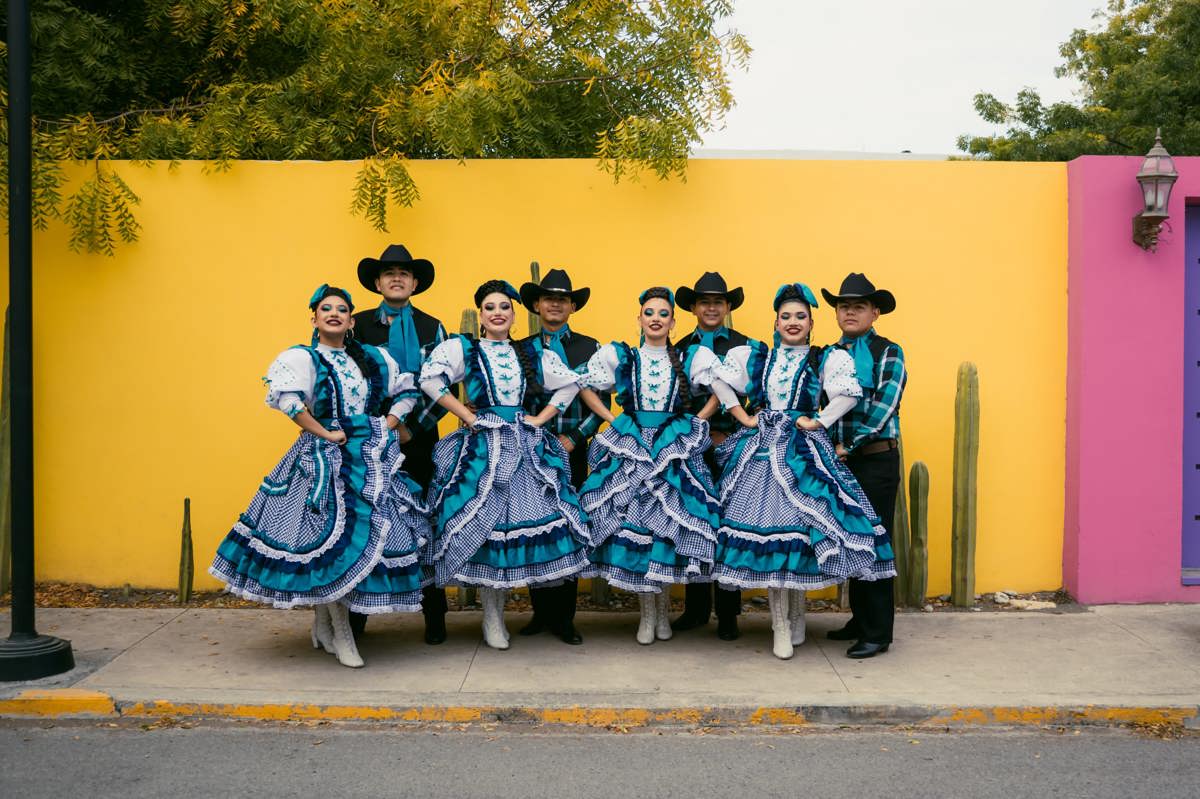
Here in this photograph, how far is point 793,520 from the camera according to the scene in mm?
5707

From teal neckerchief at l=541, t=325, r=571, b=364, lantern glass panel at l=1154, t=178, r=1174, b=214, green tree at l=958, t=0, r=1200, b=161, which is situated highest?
green tree at l=958, t=0, r=1200, b=161

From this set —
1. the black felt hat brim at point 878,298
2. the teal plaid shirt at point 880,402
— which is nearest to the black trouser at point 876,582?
the teal plaid shirt at point 880,402

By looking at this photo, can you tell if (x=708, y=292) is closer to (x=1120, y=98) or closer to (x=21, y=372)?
(x=21, y=372)

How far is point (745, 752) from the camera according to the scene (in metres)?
4.79

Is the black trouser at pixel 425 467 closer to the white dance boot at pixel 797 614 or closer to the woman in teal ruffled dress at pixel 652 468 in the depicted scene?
the woman in teal ruffled dress at pixel 652 468

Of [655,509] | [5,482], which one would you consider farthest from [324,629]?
[5,482]

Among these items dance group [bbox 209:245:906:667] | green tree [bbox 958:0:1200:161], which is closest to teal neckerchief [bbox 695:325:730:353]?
dance group [bbox 209:245:906:667]

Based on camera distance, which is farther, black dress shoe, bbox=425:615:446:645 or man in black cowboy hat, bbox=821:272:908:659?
black dress shoe, bbox=425:615:446:645

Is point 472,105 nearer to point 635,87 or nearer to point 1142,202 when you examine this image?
point 635,87

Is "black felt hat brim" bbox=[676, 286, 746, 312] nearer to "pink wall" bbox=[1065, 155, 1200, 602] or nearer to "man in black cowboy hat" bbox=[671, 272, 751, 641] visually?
"man in black cowboy hat" bbox=[671, 272, 751, 641]

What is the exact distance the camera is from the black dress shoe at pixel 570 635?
20.5 feet

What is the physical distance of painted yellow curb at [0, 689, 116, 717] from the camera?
5168mm

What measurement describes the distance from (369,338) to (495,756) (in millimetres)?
2656

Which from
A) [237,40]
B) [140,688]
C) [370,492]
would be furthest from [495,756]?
[237,40]
